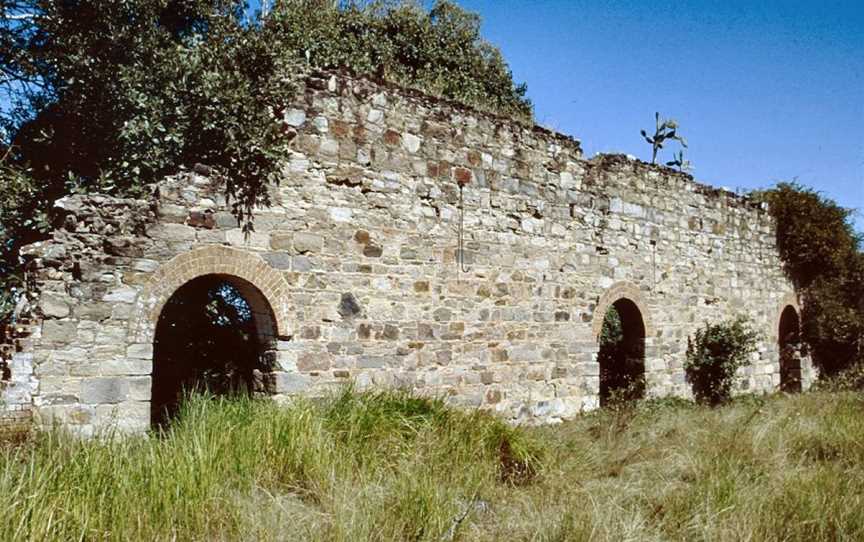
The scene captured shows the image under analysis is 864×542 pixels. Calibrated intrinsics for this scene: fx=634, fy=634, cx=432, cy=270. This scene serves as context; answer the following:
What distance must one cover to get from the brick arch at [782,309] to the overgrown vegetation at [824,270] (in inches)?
10.7

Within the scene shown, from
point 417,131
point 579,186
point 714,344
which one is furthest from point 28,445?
point 714,344

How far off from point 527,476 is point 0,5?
817cm

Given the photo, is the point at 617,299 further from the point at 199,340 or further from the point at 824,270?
the point at 824,270

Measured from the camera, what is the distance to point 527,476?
552cm

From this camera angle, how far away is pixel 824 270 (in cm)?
1468

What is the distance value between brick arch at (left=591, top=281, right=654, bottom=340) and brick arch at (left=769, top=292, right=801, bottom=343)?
4.86 metres

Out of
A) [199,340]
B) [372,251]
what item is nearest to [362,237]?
[372,251]

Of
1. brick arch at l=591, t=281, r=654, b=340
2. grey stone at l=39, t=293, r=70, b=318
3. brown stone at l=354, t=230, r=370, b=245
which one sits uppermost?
brown stone at l=354, t=230, r=370, b=245

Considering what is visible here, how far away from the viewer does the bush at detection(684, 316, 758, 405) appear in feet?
37.9

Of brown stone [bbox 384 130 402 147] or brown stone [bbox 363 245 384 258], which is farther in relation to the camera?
brown stone [bbox 384 130 402 147]

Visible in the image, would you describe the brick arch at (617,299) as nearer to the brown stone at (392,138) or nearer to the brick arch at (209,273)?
the brown stone at (392,138)

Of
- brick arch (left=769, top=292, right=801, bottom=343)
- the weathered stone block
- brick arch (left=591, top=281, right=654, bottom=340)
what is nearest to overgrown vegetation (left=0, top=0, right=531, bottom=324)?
the weathered stone block

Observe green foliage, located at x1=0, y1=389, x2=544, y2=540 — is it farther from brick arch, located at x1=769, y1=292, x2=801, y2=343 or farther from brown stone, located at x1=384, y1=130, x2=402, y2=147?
brick arch, located at x1=769, y1=292, x2=801, y2=343

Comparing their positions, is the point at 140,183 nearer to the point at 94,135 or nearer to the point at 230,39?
the point at 94,135
